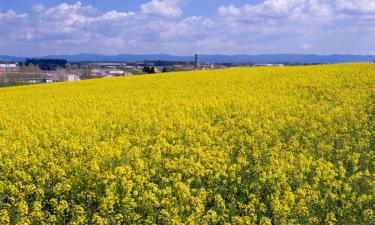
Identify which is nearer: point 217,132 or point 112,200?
point 112,200

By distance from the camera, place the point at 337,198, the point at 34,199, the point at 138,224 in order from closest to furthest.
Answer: the point at 138,224 < the point at 337,198 < the point at 34,199

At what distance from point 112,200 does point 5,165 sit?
2.88 metres

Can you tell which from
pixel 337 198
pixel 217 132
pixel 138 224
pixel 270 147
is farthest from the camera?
pixel 217 132

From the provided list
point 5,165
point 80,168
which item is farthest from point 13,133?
point 80,168

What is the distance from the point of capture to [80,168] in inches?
336

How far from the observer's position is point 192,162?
8508 millimetres

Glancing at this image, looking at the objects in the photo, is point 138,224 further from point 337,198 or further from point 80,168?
point 337,198

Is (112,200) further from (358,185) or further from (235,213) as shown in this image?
(358,185)

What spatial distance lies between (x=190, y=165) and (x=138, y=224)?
2038mm

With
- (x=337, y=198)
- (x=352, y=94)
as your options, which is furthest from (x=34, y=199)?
(x=352, y=94)

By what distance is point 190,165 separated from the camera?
8484 millimetres

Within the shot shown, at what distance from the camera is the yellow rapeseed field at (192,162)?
6.92m

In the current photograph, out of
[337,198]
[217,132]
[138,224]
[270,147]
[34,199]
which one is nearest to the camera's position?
[138,224]

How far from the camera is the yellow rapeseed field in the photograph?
692cm
